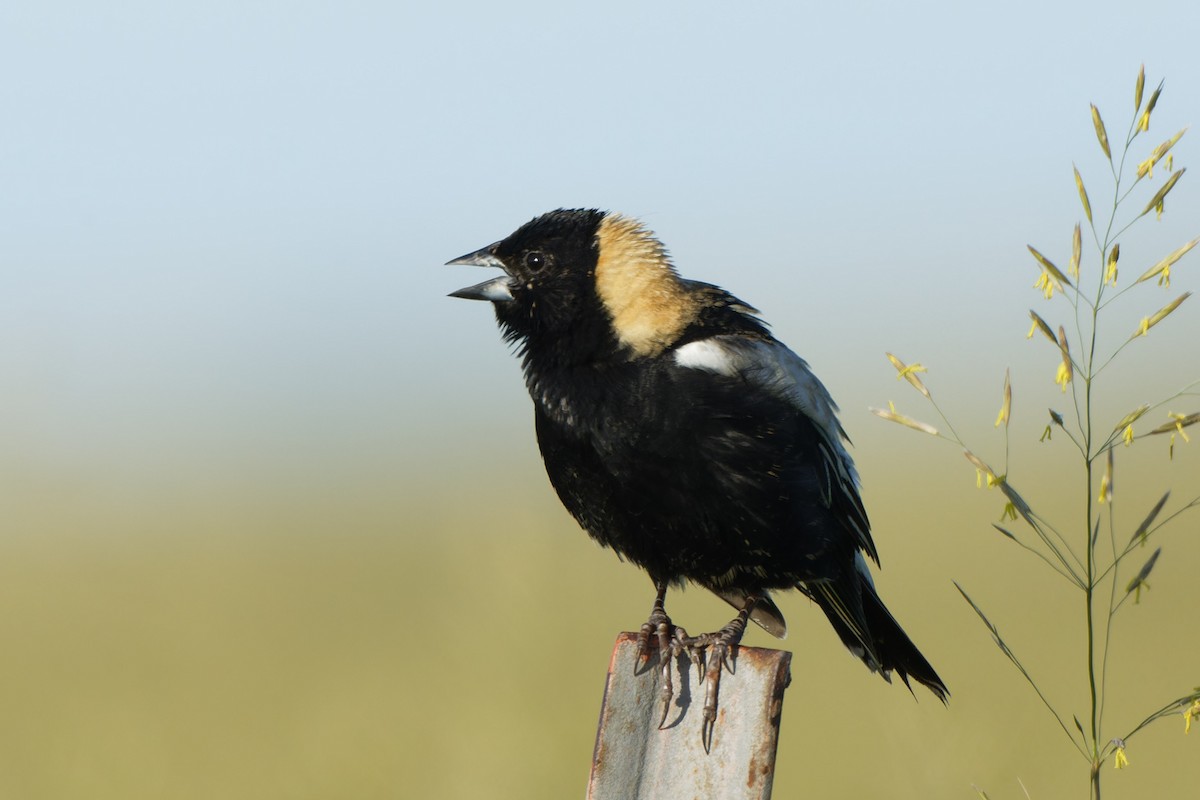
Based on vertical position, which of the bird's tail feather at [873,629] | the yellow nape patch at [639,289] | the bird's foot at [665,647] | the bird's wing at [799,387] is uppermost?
the yellow nape patch at [639,289]

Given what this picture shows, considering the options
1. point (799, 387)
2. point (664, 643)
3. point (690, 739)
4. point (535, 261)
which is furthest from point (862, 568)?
point (690, 739)

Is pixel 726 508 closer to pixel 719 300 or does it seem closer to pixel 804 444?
pixel 804 444

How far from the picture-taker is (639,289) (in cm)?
336

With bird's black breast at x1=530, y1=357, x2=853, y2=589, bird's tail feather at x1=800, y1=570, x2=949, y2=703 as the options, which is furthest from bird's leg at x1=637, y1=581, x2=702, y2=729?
bird's tail feather at x1=800, y1=570, x2=949, y2=703

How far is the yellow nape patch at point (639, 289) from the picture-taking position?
321cm

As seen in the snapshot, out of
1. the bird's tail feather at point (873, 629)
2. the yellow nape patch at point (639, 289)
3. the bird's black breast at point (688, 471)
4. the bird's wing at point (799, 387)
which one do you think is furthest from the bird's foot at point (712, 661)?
the yellow nape patch at point (639, 289)

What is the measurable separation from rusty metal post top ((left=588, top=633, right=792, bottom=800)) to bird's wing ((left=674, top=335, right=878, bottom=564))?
3.61 feet

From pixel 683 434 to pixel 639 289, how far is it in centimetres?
52

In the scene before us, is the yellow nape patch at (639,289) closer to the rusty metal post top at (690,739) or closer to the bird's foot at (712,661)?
the bird's foot at (712,661)

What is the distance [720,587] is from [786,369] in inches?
24.5

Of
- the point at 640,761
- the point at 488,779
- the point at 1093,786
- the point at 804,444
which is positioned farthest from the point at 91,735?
the point at 1093,786

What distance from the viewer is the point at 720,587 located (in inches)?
131

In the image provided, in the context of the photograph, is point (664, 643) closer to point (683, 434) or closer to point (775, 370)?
point (683, 434)

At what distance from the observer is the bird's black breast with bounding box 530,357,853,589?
120 inches
